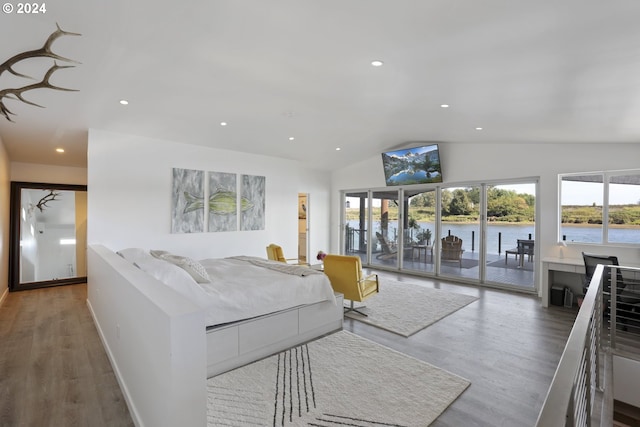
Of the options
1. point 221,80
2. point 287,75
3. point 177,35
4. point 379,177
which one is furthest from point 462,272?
point 177,35

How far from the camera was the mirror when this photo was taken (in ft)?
18.7

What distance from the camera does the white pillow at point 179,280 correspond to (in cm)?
270

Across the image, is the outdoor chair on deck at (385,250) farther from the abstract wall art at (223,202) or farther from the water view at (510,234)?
the abstract wall art at (223,202)

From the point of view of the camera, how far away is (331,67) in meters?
3.06

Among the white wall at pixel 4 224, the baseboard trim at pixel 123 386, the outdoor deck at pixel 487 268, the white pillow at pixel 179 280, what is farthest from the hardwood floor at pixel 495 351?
the white wall at pixel 4 224

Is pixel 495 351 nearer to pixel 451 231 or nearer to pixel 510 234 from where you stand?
pixel 510 234

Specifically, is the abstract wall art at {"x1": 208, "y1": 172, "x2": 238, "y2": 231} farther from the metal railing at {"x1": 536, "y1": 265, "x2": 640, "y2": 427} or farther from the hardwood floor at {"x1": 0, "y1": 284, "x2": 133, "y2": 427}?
the metal railing at {"x1": 536, "y1": 265, "x2": 640, "y2": 427}

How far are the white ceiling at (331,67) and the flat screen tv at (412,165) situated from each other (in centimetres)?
150

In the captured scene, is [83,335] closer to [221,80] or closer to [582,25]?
[221,80]

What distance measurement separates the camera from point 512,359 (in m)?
3.09

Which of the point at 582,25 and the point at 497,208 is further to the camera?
the point at 497,208

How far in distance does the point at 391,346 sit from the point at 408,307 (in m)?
1.43

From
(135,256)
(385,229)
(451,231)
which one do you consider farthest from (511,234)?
(135,256)

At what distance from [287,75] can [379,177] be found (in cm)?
514
